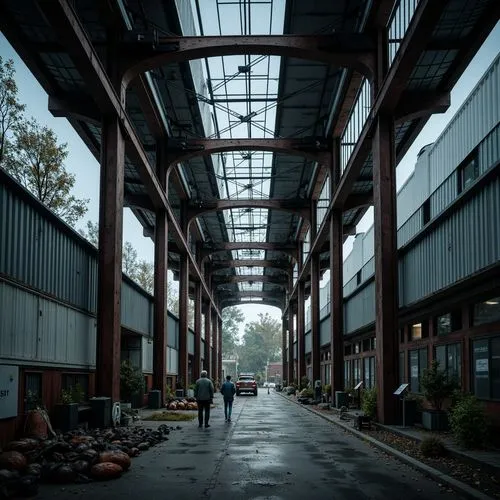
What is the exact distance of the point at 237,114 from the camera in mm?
32406

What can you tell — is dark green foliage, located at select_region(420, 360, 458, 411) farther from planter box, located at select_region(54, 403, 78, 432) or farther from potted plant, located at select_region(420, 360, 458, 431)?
planter box, located at select_region(54, 403, 78, 432)

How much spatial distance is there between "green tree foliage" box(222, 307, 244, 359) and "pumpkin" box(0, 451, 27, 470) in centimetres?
16033

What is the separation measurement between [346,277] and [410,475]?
40.5 meters

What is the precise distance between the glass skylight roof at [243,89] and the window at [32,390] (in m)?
13.8

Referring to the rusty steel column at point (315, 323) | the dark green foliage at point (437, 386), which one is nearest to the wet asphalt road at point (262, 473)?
the dark green foliage at point (437, 386)

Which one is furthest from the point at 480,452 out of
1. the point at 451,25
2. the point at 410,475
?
the point at 451,25

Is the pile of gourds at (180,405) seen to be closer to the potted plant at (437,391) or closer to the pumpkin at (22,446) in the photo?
the potted plant at (437,391)

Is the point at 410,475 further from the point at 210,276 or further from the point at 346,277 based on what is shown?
the point at 210,276

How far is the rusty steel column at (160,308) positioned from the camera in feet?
115

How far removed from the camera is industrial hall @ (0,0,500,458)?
16.8 m

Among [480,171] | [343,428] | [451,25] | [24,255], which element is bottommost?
[343,428]

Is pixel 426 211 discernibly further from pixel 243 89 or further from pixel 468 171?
pixel 243 89

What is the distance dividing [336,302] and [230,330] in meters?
145

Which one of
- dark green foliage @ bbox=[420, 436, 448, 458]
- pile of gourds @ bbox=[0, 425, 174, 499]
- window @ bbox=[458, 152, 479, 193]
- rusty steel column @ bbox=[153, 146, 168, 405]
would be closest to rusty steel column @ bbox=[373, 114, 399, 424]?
window @ bbox=[458, 152, 479, 193]
